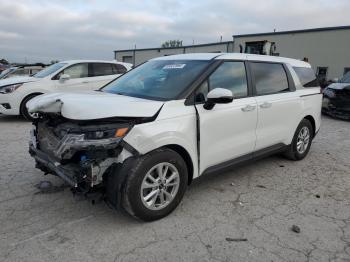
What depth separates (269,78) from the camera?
4.87 m

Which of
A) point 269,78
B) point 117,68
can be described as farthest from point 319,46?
point 269,78

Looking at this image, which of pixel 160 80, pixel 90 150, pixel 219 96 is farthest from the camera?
pixel 160 80

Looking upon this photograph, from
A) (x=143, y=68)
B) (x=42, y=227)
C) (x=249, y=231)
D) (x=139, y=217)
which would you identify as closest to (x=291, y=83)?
(x=143, y=68)

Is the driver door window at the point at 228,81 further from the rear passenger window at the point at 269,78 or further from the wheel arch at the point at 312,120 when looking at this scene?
the wheel arch at the point at 312,120

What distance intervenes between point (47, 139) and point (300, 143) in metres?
4.07

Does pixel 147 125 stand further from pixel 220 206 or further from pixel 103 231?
pixel 220 206

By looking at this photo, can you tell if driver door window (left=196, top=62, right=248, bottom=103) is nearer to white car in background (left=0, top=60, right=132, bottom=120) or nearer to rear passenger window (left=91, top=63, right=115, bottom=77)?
white car in background (left=0, top=60, right=132, bottom=120)

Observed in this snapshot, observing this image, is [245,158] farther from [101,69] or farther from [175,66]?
[101,69]

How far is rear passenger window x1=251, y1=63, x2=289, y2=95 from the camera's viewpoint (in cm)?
461

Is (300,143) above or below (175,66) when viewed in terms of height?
below

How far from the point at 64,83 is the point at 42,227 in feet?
22.3

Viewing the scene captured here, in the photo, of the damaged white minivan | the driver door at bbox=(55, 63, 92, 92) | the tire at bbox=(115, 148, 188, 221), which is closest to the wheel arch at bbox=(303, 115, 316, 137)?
the damaged white minivan

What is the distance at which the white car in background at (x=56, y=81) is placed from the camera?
880 cm

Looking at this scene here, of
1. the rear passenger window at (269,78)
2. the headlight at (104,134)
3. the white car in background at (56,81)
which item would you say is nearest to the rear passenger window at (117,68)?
the white car in background at (56,81)
